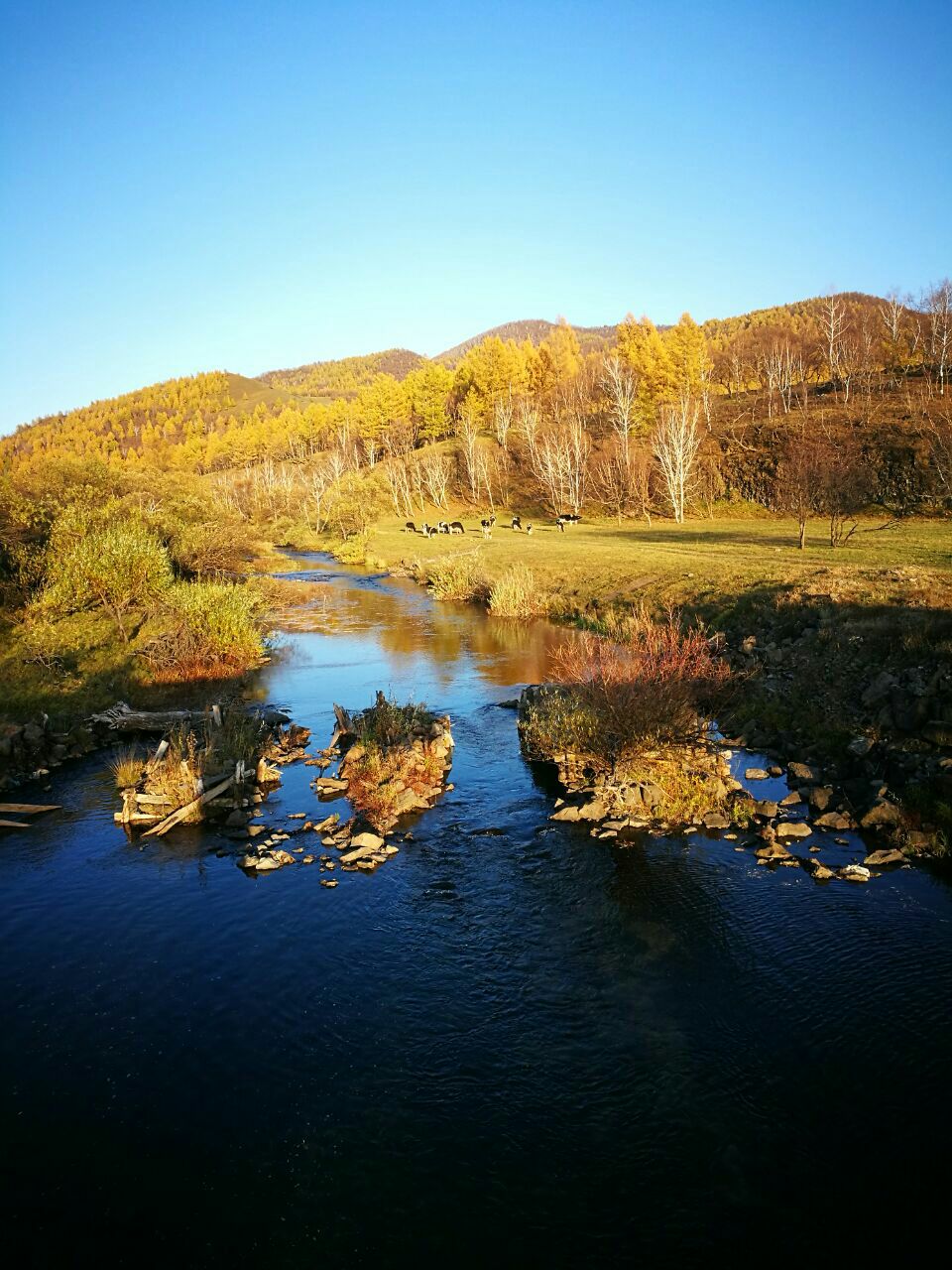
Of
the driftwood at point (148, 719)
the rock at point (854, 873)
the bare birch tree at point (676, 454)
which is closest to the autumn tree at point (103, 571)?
the driftwood at point (148, 719)

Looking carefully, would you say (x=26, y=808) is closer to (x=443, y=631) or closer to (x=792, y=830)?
(x=792, y=830)

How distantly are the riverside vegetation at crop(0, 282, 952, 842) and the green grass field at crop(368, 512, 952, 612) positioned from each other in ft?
0.62

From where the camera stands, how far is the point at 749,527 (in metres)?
49.8

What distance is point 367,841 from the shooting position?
47.4 feet

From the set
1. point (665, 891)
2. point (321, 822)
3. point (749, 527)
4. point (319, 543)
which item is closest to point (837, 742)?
point (665, 891)

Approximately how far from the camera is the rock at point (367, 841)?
14422 millimetres

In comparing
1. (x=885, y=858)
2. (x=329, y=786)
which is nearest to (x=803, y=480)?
(x=885, y=858)

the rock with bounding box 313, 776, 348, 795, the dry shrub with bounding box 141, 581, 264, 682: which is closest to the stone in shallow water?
the rock with bounding box 313, 776, 348, 795

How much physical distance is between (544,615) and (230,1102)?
2860cm

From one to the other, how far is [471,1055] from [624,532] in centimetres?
4864

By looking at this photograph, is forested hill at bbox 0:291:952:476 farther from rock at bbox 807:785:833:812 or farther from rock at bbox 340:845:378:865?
rock at bbox 807:785:833:812

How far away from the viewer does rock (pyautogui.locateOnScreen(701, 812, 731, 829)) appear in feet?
48.2

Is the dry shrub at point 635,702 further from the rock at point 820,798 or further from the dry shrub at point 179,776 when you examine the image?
the dry shrub at point 179,776

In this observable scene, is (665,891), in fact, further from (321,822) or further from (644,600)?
(644,600)
